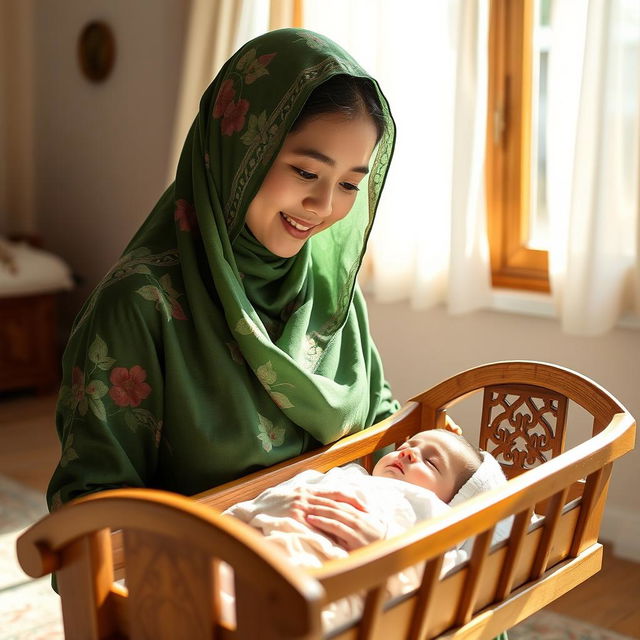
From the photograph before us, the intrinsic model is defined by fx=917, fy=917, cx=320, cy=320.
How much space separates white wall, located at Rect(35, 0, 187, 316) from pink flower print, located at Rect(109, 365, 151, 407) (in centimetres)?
305

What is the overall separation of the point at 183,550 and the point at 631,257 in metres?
2.08

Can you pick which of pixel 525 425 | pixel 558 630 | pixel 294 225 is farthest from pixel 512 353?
pixel 294 225

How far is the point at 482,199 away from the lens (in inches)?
116

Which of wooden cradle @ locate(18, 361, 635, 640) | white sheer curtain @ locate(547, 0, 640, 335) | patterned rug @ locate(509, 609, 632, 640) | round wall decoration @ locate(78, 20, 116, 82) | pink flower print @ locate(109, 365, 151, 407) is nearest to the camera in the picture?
wooden cradle @ locate(18, 361, 635, 640)

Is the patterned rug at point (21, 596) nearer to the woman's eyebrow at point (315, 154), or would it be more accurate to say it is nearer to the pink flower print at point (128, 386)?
the pink flower print at point (128, 386)

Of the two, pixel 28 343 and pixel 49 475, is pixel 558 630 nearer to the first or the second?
pixel 49 475

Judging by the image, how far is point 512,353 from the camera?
2963mm

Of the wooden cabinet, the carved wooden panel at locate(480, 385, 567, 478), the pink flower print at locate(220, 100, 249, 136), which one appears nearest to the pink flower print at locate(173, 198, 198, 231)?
the pink flower print at locate(220, 100, 249, 136)

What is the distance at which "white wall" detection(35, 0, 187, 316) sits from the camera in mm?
4188

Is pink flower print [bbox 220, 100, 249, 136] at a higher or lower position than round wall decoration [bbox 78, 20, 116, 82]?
lower

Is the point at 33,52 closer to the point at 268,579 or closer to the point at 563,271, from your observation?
the point at 563,271

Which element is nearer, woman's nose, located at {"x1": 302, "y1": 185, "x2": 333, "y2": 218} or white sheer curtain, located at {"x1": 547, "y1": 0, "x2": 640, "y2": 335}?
woman's nose, located at {"x1": 302, "y1": 185, "x2": 333, "y2": 218}

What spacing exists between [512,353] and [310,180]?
5.62ft

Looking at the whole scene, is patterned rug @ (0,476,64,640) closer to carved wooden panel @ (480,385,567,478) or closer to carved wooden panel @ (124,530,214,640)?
carved wooden panel @ (480,385,567,478)
